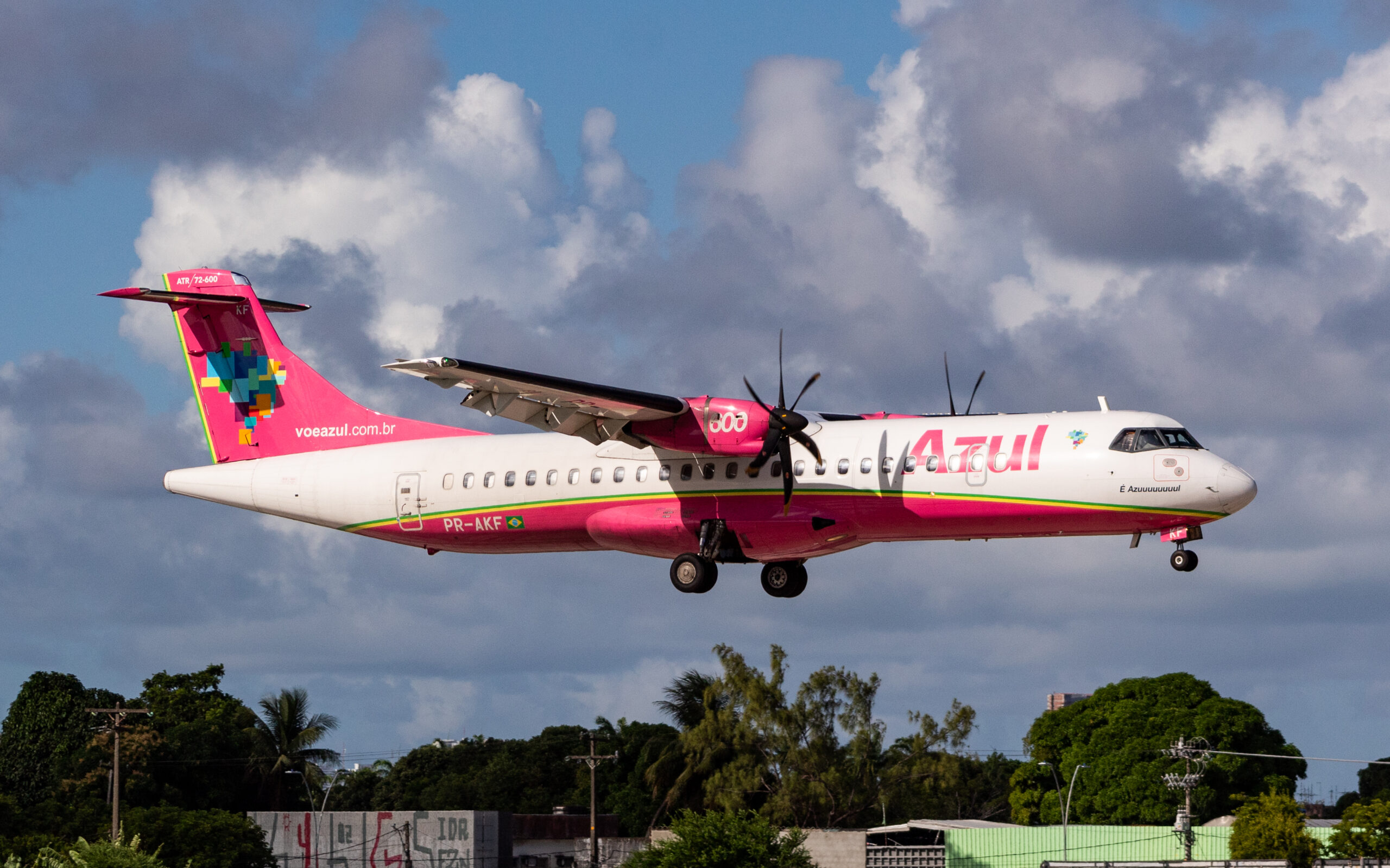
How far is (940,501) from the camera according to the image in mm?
29484

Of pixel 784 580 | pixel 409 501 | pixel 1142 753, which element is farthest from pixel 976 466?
pixel 1142 753

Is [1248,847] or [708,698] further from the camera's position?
[708,698]

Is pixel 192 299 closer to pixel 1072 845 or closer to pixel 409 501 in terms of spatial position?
pixel 409 501

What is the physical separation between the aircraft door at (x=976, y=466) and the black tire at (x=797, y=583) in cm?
564

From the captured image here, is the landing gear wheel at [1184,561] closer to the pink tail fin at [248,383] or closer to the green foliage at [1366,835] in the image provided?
the pink tail fin at [248,383]

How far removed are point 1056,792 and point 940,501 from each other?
53.5 metres

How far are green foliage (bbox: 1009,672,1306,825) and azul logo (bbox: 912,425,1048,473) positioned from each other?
159 feet

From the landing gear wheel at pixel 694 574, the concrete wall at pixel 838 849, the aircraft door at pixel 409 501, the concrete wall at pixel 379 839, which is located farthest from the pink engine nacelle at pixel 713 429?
the concrete wall at pixel 379 839

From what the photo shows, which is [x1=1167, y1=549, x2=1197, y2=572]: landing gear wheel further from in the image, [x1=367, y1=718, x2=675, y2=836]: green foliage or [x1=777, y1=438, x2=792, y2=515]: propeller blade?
[x1=367, y1=718, x2=675, y2=836]: green foliage

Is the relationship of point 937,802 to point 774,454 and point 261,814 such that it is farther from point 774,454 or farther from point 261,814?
point 774,454

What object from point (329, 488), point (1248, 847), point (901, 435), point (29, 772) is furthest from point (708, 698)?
point (901, 435)

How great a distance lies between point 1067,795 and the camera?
254 ft

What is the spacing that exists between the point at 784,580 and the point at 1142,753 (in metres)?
47.5

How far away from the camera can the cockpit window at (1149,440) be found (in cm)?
2844
